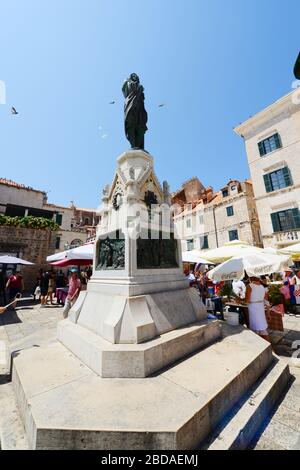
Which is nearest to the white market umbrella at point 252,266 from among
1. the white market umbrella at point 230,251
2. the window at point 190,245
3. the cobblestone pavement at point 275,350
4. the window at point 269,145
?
the white market umbrella at point 230,251

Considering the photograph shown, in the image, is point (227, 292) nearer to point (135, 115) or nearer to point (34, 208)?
point (135, 115)

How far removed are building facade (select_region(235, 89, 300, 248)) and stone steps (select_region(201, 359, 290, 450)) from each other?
17.6 m

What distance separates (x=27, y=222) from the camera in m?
16.3

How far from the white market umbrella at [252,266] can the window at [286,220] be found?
46.0 feet

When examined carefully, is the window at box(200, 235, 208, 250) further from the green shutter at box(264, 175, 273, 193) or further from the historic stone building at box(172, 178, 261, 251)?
the green shutter at box(264, 175, 273, 193)

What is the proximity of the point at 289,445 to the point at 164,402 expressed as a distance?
147 cm

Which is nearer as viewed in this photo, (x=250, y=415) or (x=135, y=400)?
(x=135, y=400)

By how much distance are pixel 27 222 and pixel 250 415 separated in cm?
1807

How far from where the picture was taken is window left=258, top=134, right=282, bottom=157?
1931 cm

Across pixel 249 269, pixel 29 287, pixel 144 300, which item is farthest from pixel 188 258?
pixel 29 287

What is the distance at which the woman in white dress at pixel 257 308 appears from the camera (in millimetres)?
4973

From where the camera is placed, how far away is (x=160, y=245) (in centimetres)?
480

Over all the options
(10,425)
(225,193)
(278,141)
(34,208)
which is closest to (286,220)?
(278,141)

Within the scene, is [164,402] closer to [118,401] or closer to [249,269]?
[118,401]
